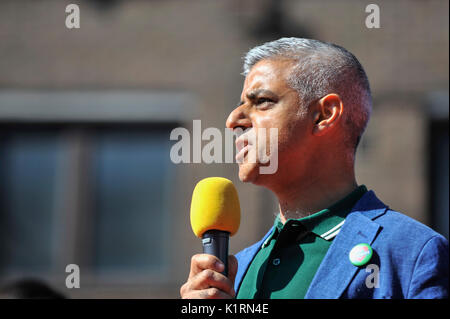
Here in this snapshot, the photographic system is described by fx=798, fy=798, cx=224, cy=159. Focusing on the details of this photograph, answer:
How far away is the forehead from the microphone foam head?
1.30ft

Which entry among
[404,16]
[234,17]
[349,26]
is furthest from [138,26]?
[404,16]

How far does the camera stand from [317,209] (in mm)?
2699

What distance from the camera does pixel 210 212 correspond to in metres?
2.53

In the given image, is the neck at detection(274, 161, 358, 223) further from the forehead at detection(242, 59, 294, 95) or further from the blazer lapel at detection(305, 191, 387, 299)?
the forehead at detection(242, 59, 294, 95)

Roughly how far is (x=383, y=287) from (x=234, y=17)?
593cm

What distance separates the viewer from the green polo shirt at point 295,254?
2.52 metres

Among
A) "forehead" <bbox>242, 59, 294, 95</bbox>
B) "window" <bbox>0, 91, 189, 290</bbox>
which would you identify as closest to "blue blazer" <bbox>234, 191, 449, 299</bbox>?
"forehead" <bbox>242, 59, 294, 95</bbox>

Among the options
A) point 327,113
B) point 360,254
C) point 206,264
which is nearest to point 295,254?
point 360,254

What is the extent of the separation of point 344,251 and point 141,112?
5.54m

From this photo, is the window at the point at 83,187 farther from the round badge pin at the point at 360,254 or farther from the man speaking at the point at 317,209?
the round badge pin at the point at 360,254

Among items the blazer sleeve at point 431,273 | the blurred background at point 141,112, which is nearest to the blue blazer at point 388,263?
the blazer sleeve at point 431,273

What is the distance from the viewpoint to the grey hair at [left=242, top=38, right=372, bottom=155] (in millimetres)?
2791

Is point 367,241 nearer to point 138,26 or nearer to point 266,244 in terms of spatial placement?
point 266,244

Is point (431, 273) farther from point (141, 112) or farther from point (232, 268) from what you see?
point (141, 112)
